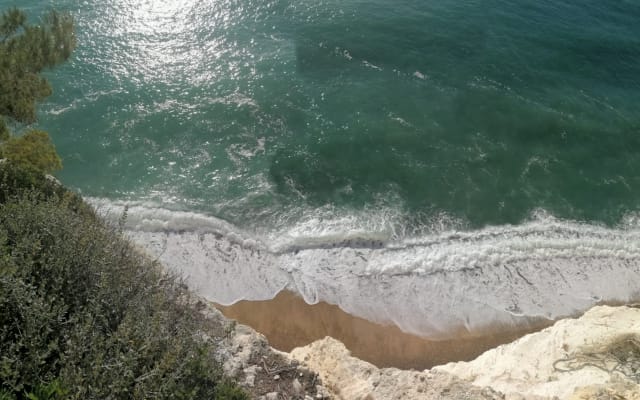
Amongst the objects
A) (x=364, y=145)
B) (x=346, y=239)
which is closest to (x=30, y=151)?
(x=346, y=239)

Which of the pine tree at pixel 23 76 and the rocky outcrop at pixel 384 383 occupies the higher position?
the pine tree at pixel 23 76

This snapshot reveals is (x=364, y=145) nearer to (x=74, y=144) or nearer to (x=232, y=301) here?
(x=232, y=301)

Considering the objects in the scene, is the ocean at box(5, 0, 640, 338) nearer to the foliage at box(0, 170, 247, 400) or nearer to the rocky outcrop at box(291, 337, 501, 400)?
the rocky outcrop at box(291, 337, 501, 400)

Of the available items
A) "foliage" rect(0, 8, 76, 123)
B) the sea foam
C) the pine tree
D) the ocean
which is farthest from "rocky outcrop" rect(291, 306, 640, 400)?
"foliage" rect(0, 8, 76, 123)

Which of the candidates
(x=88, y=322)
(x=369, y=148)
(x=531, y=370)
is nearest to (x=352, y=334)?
(x=531, y=370)

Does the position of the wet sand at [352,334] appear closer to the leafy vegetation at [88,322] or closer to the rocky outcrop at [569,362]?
the rocky outcrop at [569,362]

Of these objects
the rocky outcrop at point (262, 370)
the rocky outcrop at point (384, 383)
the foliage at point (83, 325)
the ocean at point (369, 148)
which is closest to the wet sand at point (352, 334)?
the ocean at point (369, 148)
